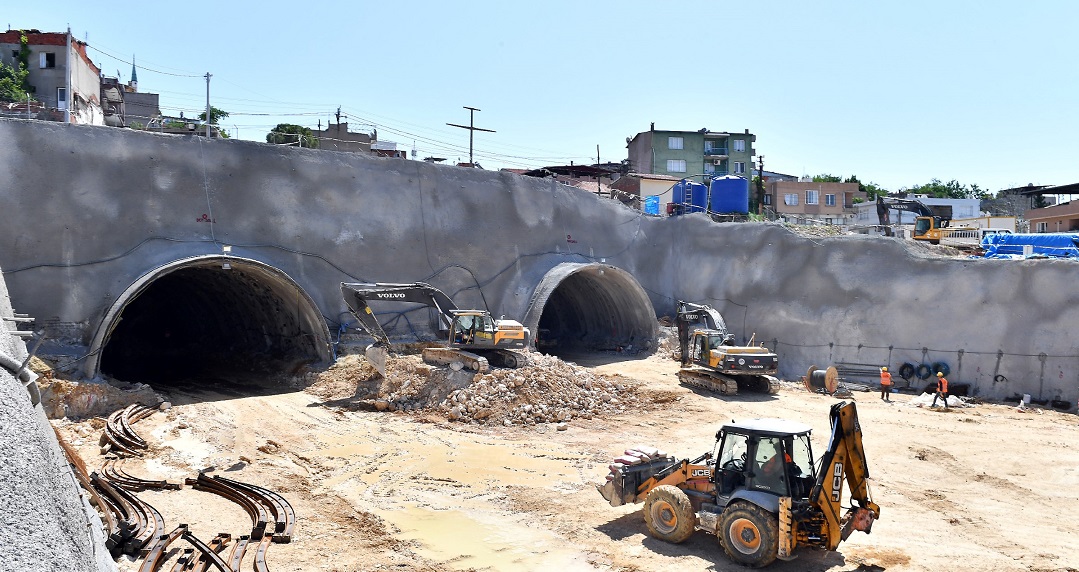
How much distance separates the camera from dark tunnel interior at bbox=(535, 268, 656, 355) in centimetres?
2759

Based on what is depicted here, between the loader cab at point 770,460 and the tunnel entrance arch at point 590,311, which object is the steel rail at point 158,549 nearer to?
the loader cab at point 770,460

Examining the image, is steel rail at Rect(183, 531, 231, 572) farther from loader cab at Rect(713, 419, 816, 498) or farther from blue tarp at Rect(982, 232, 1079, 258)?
blue tarp at Rect(982, 232, 1079, 258)

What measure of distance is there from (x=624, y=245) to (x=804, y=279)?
685cm

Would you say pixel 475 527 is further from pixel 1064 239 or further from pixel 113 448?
pixel 1064 239

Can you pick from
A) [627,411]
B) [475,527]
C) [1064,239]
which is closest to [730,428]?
[475,527]

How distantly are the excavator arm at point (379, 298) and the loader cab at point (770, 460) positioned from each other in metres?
11.7

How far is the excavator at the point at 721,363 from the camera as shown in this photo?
20.5m

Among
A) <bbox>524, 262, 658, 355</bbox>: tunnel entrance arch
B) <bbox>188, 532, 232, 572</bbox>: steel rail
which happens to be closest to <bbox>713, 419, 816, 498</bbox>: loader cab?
<bbox>188, 532, 232, 572</bbox>: steel rail

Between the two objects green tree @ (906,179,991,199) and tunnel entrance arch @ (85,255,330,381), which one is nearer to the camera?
tunnel entrance arch @ (85,255,330,381)

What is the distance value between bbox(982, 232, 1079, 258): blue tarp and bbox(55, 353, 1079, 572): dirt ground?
8.02 metres

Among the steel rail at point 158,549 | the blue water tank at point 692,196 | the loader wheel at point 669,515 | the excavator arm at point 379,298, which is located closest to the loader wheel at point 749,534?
the loader wheel at point 669,515

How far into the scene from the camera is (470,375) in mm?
18859

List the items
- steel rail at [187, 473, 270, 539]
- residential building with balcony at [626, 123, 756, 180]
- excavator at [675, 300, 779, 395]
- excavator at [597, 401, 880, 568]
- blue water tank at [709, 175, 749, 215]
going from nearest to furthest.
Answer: excavator at [597, 401, 880, 568]
steel rail at [187, 473, 270, 539]
excavator at [675, 300, 779, 395]
blue water tank at [709, 175, 749, 215]
residential building with balcony at [626, 123, 756, 180]

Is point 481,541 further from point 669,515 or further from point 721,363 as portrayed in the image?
point 721,363
